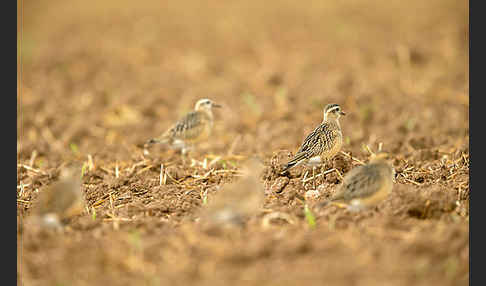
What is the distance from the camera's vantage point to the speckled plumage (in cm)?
797

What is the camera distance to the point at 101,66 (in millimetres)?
17422

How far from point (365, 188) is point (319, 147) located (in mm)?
1621

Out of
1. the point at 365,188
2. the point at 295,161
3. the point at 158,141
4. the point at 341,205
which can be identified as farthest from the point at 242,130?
the point at 365,188

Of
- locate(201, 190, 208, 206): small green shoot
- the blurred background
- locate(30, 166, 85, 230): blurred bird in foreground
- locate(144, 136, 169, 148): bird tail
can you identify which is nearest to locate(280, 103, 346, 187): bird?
locate(201, 190, 208, 206): small green shoot

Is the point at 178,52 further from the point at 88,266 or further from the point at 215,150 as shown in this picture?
the point at 88,266

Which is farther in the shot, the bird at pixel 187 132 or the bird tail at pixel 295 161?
the bird at pixel 187 132

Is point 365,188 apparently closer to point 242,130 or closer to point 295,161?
point 295,161

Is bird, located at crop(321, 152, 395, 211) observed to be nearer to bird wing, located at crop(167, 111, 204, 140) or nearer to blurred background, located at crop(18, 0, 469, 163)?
blurred background, located at crop(18, 0, 469, 163)

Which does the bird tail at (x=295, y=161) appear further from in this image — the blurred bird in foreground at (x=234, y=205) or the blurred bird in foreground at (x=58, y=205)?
the blurred bird in foreground at (x=58, y=205)

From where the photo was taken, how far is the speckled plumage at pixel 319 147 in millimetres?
7973

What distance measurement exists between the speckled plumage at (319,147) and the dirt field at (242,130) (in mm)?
249

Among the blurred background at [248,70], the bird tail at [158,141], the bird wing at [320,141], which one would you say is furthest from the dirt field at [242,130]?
the bird wing at [320,141]

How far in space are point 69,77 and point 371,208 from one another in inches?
458

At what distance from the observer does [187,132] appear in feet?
35.7
